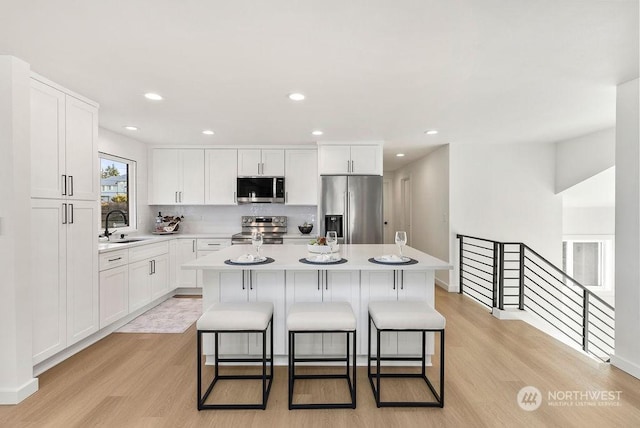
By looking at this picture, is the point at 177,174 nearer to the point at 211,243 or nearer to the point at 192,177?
the point at 192,177

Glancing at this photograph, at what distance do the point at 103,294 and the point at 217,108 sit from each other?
217 cm

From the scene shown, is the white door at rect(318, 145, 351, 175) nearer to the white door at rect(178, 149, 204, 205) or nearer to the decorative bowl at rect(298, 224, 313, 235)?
the decorative bowl at rect(298, 224, 313, 235)

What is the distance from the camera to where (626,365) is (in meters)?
2.49

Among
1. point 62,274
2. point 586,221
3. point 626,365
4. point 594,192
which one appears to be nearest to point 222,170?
point 62,274

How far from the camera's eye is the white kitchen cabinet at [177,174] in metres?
5.07

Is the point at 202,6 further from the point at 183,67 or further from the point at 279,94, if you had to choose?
the point at 279,94

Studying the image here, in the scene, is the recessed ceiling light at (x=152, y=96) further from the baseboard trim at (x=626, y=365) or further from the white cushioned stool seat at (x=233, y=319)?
the baseboard trim at (x=626, y=365)

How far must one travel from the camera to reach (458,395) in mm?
2168

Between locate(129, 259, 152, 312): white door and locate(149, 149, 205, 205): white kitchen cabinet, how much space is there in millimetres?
1366

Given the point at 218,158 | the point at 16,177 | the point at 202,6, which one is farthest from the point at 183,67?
the point at 218,158

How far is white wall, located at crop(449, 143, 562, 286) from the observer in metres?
4.95

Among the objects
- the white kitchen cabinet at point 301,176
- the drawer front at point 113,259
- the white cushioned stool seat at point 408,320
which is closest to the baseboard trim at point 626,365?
the white cushioned stool seat at point 408,320

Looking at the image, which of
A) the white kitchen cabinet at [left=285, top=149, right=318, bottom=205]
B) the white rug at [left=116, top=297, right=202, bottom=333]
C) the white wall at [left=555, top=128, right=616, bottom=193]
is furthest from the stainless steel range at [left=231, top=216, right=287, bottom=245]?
the white wall at [left=555, top=128, right=616, bottom=193]

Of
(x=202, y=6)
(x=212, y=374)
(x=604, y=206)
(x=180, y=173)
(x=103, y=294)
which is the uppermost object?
(x=202, y=6)
